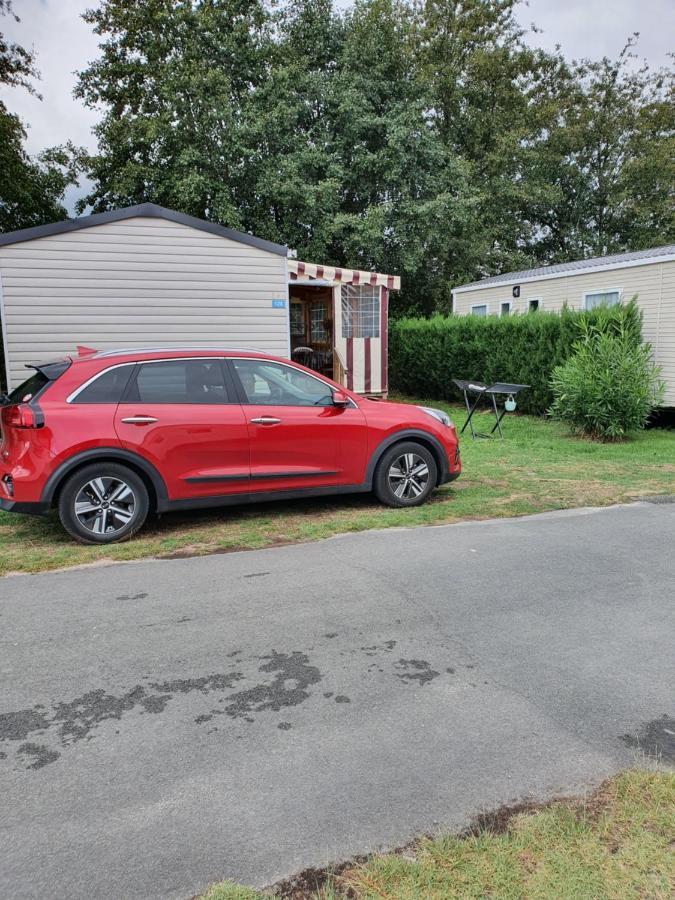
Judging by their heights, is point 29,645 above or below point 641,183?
below

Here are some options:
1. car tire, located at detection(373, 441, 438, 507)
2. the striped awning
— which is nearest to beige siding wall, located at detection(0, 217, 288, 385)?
the striped awning

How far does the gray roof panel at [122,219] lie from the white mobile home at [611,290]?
7.13 m

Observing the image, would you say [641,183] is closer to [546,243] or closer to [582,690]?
[546,243]

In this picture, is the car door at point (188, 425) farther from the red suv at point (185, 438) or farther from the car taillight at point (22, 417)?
the car taillight at point (22, 417)

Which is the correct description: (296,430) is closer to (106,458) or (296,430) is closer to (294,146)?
(106,458)

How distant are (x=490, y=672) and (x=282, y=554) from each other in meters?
2.38

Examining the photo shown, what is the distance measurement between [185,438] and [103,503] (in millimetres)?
858

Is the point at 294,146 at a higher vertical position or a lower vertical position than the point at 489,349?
higher

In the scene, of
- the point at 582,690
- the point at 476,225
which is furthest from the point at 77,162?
the point at 582,690

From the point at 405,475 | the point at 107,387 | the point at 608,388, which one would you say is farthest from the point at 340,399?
the point at 608,388

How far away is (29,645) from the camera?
3688mm

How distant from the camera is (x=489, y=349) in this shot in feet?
53.1

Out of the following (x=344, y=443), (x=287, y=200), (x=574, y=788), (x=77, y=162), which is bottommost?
(x=574, y=788)

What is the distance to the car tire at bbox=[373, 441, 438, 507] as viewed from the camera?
6730 mm
